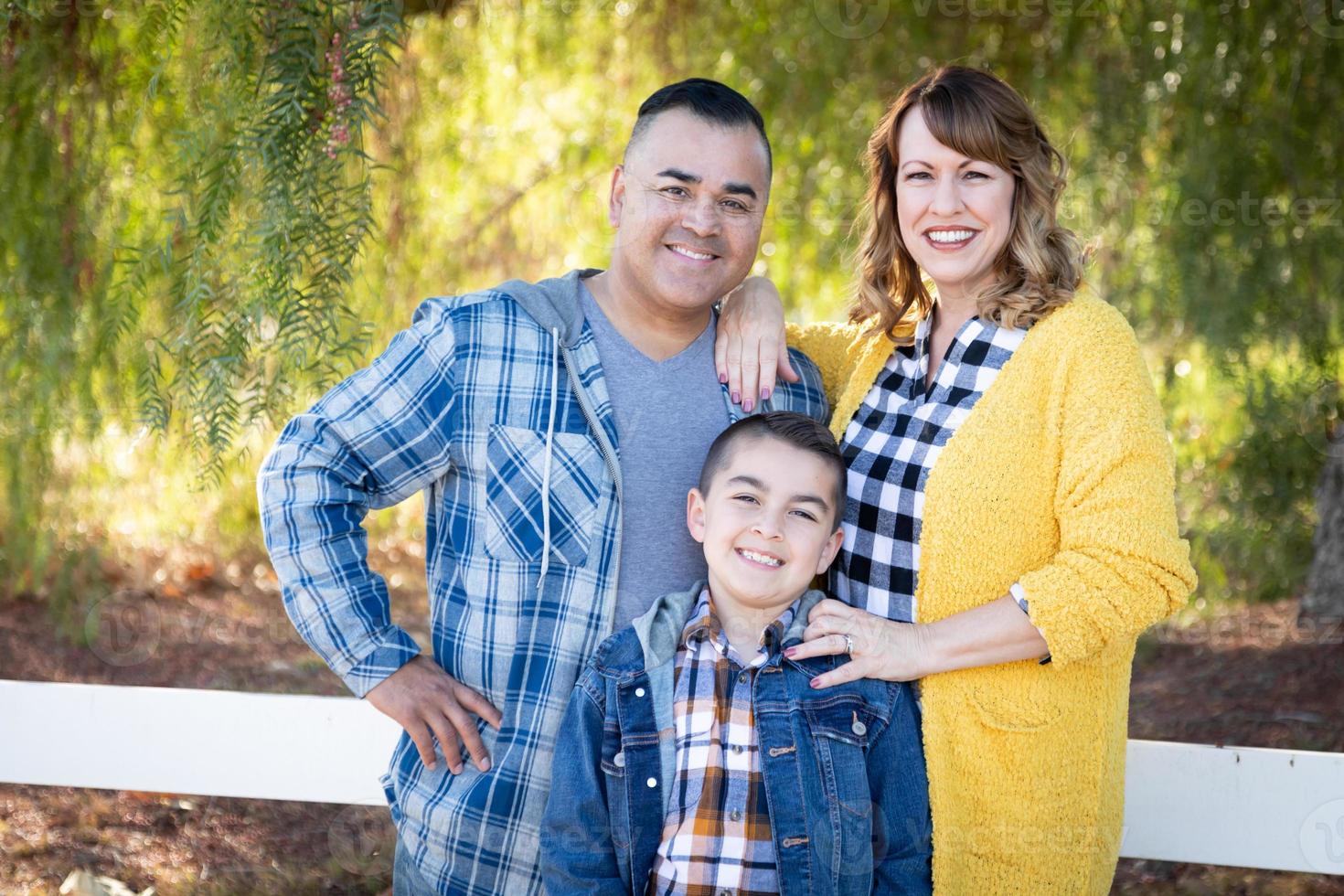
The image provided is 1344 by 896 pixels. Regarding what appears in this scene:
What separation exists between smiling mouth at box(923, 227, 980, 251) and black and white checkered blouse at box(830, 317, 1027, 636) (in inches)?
5.2

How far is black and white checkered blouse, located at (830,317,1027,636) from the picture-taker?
78.9 inches

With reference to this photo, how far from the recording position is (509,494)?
6.81 feet

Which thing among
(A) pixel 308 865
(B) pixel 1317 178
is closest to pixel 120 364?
(A) pixel 308 865

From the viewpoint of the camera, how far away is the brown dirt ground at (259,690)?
9.78ft

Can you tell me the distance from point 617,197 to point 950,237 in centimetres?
62

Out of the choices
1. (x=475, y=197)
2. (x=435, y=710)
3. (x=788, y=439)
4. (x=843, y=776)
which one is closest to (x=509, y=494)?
(x=435, y=710)

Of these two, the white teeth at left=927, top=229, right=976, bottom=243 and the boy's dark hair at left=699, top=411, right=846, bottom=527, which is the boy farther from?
the white teeth at left=927, top=229, right=976, bottom=243

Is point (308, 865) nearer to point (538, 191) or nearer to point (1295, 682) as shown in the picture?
point (538, 191)

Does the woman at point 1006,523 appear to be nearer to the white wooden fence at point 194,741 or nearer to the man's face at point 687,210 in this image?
the man's face at point 687,210

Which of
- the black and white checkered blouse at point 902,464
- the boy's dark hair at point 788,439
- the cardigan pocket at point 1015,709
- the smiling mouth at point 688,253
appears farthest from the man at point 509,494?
the cardigan pocket at point 1015,709

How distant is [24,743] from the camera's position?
253 centimetres

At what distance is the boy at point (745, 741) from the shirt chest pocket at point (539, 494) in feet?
0.65

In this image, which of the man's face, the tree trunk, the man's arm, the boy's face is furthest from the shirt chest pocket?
the tree trunk

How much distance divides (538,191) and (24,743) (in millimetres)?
2710
